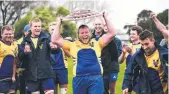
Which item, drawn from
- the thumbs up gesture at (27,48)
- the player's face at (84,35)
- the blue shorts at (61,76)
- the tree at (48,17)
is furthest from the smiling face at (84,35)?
the tree at (48,17)

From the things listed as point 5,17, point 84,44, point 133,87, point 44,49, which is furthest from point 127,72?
point 5,17

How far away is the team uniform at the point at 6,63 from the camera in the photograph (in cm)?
908

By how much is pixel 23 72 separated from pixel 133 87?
274 cm

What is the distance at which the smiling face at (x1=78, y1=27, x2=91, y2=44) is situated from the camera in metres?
7.75

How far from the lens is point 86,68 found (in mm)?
7660

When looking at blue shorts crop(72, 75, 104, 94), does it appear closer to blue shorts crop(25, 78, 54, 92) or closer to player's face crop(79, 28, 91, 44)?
player's face crop(79, 28, 91, 44)

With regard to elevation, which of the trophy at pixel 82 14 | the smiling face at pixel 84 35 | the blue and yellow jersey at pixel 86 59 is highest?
the trophy at pixel 82 14

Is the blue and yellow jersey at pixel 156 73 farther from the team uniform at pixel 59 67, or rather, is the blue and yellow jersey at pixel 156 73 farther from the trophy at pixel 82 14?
the team uniform at pixel 59 67

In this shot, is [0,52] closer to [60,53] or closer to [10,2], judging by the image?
[60,53]

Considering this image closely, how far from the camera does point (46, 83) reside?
9.05 m

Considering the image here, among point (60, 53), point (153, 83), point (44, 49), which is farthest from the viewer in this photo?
point (60, 53)

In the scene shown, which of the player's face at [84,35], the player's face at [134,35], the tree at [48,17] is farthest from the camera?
the tree at [48,17]

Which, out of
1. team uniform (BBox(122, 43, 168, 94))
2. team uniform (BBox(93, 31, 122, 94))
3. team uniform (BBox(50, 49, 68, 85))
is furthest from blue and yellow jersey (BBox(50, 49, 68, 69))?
team uniform (BBox(122, 43, 168, 94))

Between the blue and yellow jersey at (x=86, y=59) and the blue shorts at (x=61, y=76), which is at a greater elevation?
the blue and yellow jersey at (x=86, y=59)
